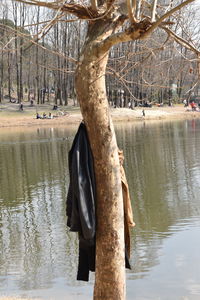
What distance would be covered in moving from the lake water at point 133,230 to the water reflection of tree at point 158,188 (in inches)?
0.6

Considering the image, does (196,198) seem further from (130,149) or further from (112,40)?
(130,149)

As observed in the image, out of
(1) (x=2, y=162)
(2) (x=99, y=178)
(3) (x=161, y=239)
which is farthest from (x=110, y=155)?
(1) (x=2, y=162)

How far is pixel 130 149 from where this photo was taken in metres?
28.8

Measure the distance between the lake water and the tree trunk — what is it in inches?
152

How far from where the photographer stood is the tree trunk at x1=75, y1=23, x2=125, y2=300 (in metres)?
4.67

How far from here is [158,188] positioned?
1756 cm

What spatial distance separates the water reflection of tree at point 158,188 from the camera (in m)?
11.4

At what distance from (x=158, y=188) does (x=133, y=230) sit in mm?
5317

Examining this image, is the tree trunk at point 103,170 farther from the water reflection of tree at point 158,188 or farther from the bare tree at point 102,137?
the water reflection of tree at point 158,188

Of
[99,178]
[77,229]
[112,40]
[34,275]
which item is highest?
[112,40]

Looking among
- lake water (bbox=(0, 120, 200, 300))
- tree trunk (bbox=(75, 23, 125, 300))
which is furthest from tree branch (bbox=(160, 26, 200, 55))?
lake water (bbox=(0, 120, 200, 300))

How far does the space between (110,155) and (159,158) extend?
797 inches

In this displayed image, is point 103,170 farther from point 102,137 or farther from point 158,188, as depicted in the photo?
point 158,188

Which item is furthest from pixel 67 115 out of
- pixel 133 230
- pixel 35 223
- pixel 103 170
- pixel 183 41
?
pixel 103 170
